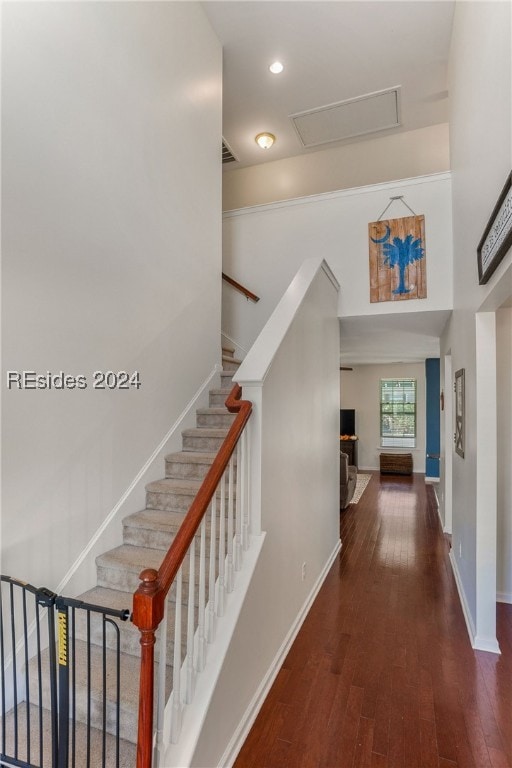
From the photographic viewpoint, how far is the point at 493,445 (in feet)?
9.33

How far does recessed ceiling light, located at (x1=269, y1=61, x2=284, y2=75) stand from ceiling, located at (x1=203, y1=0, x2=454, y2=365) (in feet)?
0.16

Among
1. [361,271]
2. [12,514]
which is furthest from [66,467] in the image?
[361,271]

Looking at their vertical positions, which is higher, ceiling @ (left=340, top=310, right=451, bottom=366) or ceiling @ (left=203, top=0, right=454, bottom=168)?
ceiling @ (left=203, top=0, right=454, bottom=168)

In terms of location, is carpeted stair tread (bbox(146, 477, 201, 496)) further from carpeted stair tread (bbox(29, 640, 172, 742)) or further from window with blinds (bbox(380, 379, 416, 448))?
window with blinds (bbox(380, 379, 416, 448))

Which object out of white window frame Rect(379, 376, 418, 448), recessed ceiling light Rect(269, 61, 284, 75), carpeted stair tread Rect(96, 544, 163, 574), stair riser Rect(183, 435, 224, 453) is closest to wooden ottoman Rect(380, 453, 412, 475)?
white window frame Rect(379, 376, 418, 448)

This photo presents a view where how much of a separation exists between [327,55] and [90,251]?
4028mm

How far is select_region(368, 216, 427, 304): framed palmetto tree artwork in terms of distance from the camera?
445 centimetres

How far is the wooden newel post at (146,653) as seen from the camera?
4.46ft

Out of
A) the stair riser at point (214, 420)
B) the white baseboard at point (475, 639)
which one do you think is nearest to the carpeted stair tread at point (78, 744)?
the stair riser at point (214, 420)

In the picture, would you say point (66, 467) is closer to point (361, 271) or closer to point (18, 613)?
point (18, 613)

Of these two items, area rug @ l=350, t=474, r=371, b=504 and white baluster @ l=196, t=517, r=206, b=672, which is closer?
white baluster @ l=196, t=517, r=206, b=672

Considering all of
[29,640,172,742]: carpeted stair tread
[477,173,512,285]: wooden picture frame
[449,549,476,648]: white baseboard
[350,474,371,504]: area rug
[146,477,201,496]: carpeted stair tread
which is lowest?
[350,474,371,504]: area rug

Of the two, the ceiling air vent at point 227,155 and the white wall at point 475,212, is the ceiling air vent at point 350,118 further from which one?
the white wall at point 475,212

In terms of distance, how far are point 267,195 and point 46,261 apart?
214 inches
